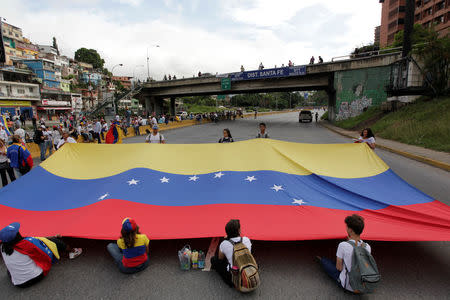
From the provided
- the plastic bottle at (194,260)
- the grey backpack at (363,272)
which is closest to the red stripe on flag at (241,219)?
the plastic bottle at (194,260)

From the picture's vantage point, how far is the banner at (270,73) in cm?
3050

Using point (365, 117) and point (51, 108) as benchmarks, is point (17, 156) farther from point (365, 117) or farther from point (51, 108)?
point (51, 108)

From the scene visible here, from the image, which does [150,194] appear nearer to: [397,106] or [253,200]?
[253,200]

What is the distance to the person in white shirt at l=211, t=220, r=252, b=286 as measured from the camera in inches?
122

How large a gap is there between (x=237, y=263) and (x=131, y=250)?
151cm

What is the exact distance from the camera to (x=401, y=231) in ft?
11.7

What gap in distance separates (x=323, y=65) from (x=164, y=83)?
90.0 ft

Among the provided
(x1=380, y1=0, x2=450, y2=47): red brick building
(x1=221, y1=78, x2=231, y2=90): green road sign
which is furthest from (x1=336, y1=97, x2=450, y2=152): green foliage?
(x1=380, y1=0, x2=450, y2=47): red brick building

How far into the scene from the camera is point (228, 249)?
3098 millimetres

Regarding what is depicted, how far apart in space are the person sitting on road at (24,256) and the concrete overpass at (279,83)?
30137 millimetres

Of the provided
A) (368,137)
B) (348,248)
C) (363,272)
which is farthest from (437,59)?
(363,272)

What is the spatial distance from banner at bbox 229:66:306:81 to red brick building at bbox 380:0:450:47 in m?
34.0

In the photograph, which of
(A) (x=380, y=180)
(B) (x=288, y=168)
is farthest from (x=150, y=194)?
(A) (x=380, y=180)

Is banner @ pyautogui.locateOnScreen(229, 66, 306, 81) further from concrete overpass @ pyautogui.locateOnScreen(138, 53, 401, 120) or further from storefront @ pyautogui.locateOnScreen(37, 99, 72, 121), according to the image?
storefront @ pyautogui.locateOnScreen(37, 99, 72, 121)
